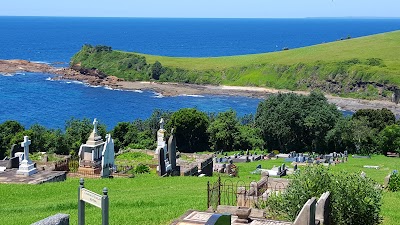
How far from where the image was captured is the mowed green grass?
450 feet

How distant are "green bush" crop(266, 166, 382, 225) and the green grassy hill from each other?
100319 mm

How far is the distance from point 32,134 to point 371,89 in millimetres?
81625

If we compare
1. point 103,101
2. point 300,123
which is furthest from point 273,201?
point 103,101

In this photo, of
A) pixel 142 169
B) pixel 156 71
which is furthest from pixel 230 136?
pixel 156 71

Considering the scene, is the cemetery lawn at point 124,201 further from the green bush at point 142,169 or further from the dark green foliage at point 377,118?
the dark green foliage at point 377,118

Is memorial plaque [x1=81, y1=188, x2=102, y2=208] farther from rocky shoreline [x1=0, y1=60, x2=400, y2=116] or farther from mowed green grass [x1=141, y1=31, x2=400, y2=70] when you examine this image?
mowed green grass [x1=141, y1=31, x2=400, y2=70]

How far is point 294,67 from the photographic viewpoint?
133 metres

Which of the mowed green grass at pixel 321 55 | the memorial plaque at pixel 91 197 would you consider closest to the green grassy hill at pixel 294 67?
the mowed green grass at pixel 321 55

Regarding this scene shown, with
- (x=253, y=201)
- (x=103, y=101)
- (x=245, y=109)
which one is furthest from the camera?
(x=103, y=101)

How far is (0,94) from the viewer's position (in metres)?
107

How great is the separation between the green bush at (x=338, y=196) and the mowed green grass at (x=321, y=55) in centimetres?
12204

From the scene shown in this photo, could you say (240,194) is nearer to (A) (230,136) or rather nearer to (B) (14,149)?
(B) (14,149)

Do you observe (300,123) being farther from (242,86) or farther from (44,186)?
(242,86)

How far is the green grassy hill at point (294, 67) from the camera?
118m
